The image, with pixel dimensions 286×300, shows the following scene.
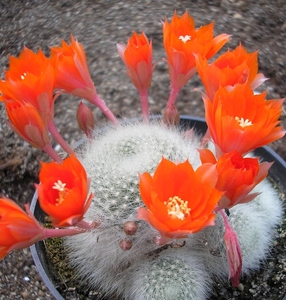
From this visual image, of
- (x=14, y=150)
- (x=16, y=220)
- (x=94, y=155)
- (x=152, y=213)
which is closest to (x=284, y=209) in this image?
(x=94, y=155)

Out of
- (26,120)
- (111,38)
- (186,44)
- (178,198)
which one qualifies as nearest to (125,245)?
(178,198)

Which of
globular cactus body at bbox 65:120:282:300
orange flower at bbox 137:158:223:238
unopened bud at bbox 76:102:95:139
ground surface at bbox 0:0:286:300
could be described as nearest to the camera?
orange flower at bbox 137:158:223:238

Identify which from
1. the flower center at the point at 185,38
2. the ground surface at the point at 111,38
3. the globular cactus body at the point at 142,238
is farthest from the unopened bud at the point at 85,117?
the ground surface at the point at 111,38

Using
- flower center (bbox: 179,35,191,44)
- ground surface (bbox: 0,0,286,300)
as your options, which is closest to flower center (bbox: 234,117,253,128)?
flower center (bbox: 179,35,191,44)

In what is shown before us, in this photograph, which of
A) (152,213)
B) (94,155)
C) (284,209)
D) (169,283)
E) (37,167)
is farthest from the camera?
(37,167)

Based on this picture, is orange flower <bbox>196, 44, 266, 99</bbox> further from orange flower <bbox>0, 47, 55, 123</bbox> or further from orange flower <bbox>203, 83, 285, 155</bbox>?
orange flower <bbox>0, 47, 55, 123</bbox>

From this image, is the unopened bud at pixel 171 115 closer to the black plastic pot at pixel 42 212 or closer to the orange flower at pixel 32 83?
the black plastic pot at pixel 42 212

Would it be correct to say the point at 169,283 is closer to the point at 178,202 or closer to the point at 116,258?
the point at 116,258

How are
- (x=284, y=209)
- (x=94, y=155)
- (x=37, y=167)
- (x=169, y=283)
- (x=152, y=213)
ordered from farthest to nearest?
(x=37, y=167) < (x=284, y=209) < (x=94, y=155) < (x=169, y=283) < (x=152, y=213)
